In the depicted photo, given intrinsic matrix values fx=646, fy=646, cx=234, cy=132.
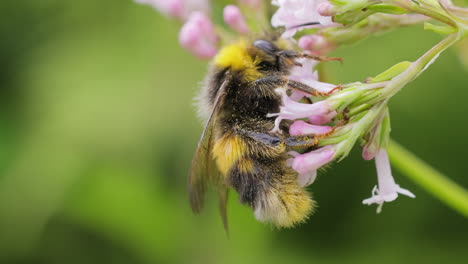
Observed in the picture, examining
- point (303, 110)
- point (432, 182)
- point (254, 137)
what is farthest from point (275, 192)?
point (432, 182)

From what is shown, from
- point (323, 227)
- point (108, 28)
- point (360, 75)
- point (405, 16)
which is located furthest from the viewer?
point (108, 28)

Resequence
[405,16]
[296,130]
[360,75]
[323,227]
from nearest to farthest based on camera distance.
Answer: [296,130], [405,16], [360,75], [323,227]

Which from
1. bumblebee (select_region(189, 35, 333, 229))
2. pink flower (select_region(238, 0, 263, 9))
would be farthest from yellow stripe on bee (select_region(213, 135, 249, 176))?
pink flower (select_region(238, 0, 263, 9))

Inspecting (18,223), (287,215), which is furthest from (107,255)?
(287,215)

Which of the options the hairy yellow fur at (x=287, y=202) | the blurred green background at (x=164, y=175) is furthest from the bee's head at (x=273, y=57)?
the blurred green background at (x=164, y=175)

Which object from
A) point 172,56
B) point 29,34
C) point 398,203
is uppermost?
point 29,34

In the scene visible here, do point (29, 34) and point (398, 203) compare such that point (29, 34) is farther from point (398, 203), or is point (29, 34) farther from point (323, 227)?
point (398, 203)

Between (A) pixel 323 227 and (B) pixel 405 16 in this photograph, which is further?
(A) pixel 323 227

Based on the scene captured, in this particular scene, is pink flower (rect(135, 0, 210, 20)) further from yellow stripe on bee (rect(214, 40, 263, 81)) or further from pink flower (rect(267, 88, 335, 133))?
pink flower (rect(267, 88, 335, 133))
